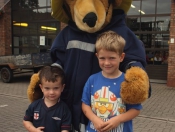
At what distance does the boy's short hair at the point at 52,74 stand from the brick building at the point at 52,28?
8.58 m

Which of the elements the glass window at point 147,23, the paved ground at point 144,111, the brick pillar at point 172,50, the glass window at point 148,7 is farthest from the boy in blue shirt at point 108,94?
the glass window at point 148,7

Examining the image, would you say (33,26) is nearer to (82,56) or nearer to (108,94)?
(82,56)

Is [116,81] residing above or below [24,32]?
below

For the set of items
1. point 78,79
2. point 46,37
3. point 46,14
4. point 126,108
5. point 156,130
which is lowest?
point 156,130

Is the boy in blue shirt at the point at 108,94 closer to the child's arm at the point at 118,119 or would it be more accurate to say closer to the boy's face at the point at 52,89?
the child's arm at the point at 118,119

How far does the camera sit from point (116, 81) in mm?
1799

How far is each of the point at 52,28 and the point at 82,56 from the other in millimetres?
12093

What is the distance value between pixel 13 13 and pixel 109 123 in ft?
47.6

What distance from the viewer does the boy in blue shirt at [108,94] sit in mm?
1698

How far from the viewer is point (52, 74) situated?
2006 millimetres

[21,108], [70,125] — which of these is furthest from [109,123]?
[21,108]

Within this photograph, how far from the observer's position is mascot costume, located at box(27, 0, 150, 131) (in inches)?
74.4

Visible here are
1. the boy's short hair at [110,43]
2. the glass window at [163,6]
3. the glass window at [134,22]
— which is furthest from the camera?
the glass window at [134,22]

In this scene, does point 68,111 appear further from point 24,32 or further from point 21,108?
point 24,32
